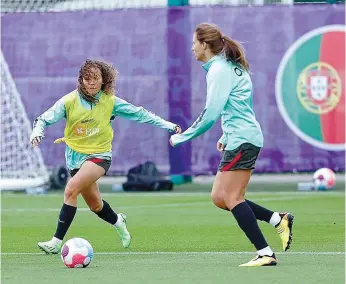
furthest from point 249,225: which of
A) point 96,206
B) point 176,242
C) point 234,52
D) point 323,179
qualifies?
point 323,179

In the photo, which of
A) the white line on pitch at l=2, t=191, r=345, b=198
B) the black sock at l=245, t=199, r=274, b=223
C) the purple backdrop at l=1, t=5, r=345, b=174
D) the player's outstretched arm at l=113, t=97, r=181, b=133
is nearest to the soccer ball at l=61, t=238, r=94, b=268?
the black sock at l=245, t=199, r=274, b=223

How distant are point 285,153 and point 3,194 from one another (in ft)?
17.0

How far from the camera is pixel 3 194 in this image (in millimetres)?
20922

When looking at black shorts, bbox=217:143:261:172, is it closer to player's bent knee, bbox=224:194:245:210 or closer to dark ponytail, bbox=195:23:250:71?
player's bent knee, bbox=224:194:245:210

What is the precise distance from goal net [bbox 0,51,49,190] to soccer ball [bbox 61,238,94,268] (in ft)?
38.1

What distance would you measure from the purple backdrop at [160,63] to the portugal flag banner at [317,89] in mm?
171

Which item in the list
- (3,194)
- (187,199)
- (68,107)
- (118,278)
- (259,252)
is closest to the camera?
(118,278)

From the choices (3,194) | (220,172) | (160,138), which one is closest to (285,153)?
(160,138)

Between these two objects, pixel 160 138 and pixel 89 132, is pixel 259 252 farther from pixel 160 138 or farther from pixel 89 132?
pixel 160 138

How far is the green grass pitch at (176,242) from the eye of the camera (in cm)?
890

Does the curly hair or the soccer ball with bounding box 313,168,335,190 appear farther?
the soccer ball with bounding box 313,168,335,190

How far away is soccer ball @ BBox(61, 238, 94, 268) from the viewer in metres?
9.68

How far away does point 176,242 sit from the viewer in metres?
12.1

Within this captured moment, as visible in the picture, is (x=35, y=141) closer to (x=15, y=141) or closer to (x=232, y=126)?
(x=232, y=126)
